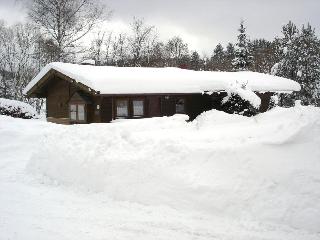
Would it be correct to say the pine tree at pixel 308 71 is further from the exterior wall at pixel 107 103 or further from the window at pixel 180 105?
the window at pixel 180 105

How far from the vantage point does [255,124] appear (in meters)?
9.41

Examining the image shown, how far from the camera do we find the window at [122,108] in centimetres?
1927

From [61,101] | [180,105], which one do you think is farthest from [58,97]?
[180,105]

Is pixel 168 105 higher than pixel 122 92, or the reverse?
A: pixel 122 92

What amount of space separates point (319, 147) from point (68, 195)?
5.30m

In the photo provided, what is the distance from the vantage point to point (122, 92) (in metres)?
17.9

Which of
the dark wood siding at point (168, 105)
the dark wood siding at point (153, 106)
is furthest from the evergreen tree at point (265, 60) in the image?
the dark wood siding at point (153, 106)

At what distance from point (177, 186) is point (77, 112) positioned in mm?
14323

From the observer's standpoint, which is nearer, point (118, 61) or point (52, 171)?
point (52, 171)

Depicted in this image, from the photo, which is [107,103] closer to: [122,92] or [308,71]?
[122,92]

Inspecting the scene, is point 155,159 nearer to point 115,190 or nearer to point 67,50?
point 115,190

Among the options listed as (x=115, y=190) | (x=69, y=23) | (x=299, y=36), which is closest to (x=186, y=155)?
(x=115, y=190)

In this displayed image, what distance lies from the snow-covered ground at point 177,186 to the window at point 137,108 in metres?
9.59

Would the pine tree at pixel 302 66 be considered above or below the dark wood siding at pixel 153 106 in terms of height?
above
